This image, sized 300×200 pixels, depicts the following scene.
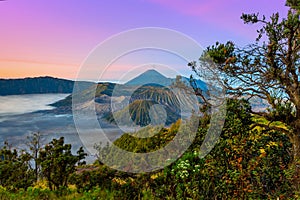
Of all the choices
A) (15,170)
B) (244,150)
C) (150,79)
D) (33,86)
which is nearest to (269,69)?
(244,150)

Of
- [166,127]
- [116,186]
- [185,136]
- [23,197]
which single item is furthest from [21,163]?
[185,136]

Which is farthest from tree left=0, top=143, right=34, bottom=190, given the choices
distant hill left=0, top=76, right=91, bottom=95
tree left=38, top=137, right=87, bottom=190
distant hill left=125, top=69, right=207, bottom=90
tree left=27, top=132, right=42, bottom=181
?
distant hill left=0, top=76, right=91, bottom=95

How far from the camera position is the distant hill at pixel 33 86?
1117 cm

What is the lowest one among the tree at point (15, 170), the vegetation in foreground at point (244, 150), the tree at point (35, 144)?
the tree at point (15, 170)

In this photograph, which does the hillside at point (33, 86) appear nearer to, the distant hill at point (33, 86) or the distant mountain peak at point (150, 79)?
the distant hill at point (33, 86)

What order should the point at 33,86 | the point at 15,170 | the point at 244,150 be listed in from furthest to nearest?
the point at 33,86, the point at 15,170, the point at 244,150

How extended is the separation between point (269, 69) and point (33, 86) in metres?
11.5

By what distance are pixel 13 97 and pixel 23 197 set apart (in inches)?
340

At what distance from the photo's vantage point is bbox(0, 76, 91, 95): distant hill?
11.2 meters

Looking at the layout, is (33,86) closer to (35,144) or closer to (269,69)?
(35,144)

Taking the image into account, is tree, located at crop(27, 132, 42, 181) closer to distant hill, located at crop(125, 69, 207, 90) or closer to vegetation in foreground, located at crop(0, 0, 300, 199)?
vegetation in foreground, located at crop(0, 0, 300, 199)

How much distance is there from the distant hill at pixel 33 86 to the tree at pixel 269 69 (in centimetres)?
892

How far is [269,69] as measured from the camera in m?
3.07

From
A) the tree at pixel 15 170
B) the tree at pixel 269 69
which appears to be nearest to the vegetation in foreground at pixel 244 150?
the tree at pixel 269 69
